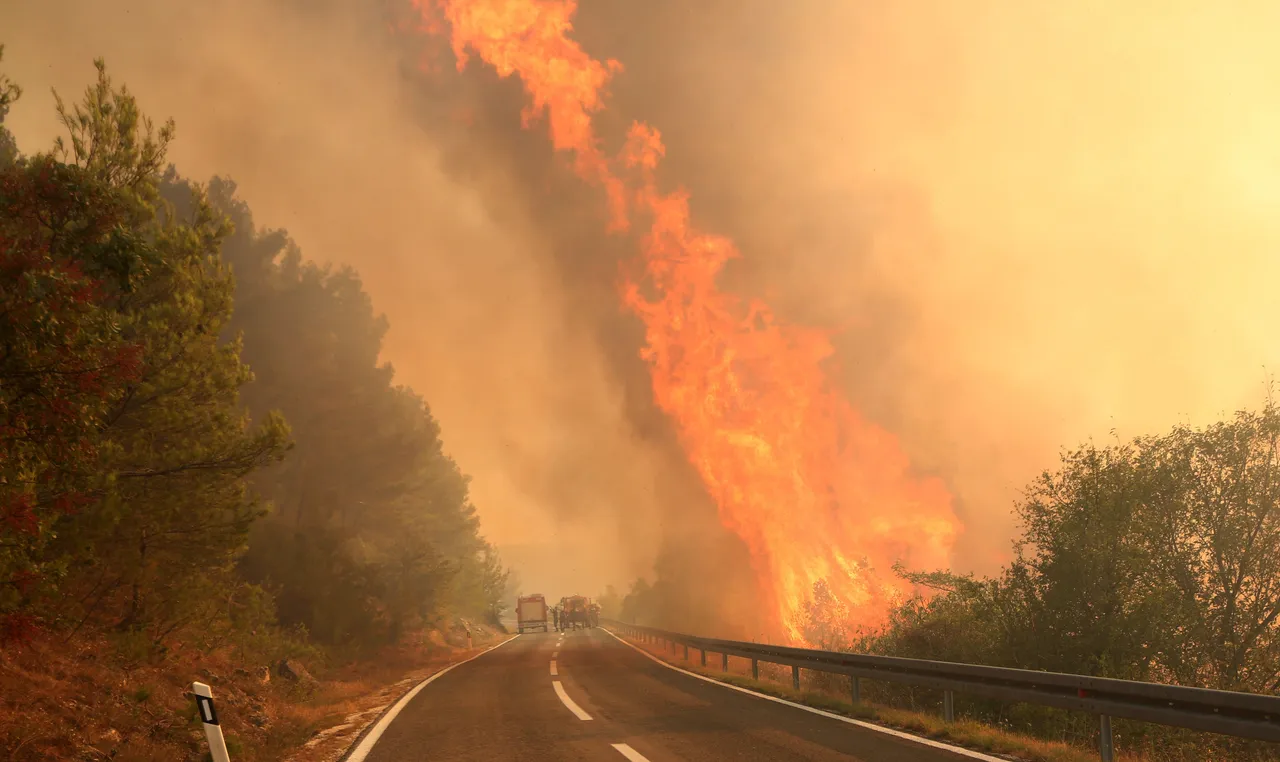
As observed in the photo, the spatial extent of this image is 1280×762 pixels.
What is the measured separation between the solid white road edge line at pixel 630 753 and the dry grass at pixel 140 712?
3431 mm

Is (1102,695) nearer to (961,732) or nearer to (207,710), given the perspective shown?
(961,732)

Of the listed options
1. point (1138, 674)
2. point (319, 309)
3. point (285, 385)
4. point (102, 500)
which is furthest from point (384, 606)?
point (1138, 674)

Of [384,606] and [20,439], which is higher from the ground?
[20,439]

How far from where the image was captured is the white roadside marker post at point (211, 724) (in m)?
5.84

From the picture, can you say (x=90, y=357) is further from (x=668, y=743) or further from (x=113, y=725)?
(x=668, y=743)

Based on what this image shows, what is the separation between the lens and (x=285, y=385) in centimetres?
2755

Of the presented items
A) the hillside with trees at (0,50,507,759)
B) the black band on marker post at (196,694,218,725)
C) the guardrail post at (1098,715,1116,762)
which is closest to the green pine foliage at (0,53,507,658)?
the hillside with trees at (0,50,507,759)

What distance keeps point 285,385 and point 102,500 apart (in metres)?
18.1

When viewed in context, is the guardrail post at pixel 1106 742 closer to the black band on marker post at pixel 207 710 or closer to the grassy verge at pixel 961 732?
the grassy verge at pixel 961 732

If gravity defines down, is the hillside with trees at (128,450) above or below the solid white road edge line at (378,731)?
above

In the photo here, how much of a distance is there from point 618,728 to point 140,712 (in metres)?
6.34

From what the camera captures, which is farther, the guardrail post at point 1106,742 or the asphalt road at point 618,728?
the asphalt road at point 618,728

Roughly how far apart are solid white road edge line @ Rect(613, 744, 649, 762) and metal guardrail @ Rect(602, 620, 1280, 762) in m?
4.41

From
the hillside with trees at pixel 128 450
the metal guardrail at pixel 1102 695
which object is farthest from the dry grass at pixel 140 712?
the metal guardrail at pixel 1102 695
